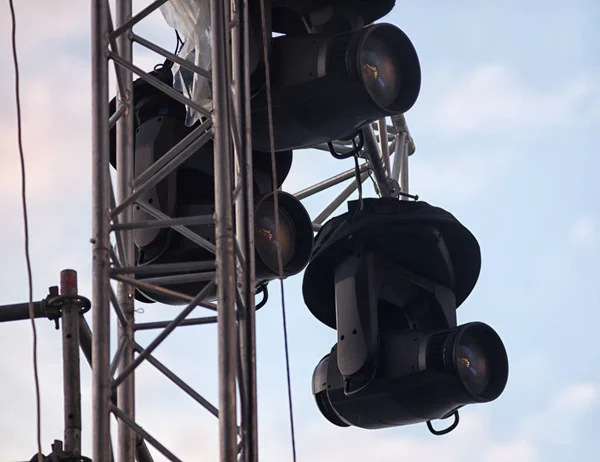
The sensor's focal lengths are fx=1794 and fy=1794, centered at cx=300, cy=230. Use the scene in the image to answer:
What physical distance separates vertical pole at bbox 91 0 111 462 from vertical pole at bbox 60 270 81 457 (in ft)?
1.25

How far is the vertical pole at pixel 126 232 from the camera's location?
7102 millimetres

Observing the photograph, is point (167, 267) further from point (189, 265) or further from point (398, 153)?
point (398, 153)

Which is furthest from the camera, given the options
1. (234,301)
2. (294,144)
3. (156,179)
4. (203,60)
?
(294,144)

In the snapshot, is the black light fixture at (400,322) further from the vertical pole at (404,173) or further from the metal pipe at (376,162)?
the vertical pole at (404,173)

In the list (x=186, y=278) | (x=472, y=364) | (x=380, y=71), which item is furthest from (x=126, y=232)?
(x=472, y=364)

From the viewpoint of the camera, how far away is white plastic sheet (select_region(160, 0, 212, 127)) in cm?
760

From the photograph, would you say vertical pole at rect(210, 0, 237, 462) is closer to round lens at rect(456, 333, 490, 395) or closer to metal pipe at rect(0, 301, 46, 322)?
metal pipe at rect(0, 301, 46, 322)

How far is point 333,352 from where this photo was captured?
9305 mm

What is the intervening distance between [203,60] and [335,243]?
1.77 meters

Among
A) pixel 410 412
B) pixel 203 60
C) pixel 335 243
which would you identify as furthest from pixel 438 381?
pixel 203 60

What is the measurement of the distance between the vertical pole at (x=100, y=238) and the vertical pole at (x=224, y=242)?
43cm

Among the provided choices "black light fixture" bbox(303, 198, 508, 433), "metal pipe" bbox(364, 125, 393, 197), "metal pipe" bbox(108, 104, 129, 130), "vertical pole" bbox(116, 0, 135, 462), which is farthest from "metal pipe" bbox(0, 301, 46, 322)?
"metal pipe" bbox(364, 125, 393, 197)

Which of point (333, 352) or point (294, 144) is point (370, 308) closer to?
point (333, 352)

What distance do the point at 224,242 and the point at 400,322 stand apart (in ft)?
8.53
